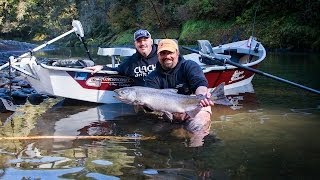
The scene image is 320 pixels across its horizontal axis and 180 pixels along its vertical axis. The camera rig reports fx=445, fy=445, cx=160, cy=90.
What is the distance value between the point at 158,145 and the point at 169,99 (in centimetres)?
66

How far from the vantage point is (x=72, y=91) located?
29.9ft

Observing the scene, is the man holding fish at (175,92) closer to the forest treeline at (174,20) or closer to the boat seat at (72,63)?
the boat seat at (72,63)

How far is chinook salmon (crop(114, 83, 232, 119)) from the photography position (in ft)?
19.7

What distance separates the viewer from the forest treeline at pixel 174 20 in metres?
26.9

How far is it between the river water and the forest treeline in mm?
3934

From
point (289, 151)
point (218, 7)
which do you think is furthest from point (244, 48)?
point (218, 7)

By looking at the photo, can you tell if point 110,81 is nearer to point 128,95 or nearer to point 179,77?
point 179,77

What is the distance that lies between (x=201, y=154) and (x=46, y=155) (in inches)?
73.3

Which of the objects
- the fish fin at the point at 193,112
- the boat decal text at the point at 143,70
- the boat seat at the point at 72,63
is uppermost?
the boat seat at the point at 72,63

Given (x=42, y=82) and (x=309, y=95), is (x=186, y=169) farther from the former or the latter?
(x=309, y=95)

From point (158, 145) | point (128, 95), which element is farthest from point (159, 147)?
point (128, 95)

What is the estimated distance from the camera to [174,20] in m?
39.1

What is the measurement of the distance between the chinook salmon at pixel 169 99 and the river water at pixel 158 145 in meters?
0.43

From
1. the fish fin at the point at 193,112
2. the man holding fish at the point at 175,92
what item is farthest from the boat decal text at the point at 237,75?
the fish fin at the point at 193,112
